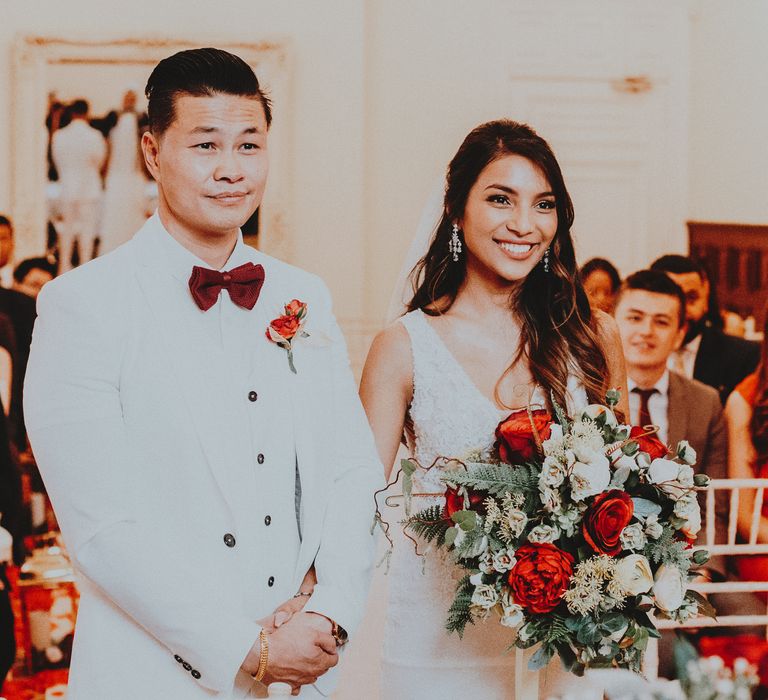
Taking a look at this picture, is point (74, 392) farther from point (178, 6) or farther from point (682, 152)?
point (682, 152)

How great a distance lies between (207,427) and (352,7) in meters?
5.31

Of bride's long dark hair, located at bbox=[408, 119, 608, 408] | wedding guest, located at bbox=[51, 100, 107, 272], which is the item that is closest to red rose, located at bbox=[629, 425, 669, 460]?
bride's long dark hair, located at bbox=[408, 119, 608, 408]

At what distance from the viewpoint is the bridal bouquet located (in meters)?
2.03

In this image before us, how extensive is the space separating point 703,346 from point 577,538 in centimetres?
313

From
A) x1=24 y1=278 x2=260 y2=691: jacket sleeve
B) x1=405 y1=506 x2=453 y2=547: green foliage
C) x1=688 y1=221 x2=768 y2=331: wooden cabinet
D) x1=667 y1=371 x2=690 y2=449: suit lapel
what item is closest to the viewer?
x1=24 y1=278 x2=260 y2=691: jacket sleeve

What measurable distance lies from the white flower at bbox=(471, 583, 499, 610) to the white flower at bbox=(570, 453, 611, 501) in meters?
0.23

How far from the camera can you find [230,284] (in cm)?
209

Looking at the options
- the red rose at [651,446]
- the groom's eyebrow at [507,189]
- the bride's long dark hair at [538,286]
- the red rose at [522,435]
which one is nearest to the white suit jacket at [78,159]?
the bride's long dark hair at [538,286]

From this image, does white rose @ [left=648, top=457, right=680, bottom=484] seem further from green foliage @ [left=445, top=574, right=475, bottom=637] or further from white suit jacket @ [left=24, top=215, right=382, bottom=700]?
white suit jacket @ [left=24, top=215, right=382, bottom=700]

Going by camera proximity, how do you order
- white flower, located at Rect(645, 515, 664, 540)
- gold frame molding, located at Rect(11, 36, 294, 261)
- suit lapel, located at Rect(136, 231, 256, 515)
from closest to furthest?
suit lapel, located at Rect(136, 231, 256, 515) → white flower, located at Rect(645, 515, 664, 540) → gold frame molding, located at Rect(11, 36, 294, 261)

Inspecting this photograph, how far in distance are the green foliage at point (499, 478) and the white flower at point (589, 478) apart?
95mm

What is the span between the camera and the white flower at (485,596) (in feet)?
6.77

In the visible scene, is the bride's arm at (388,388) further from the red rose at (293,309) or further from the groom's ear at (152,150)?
the groom's ear at (152,150)

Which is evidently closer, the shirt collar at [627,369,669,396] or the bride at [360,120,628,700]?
the bride at [360,120,628,700]
